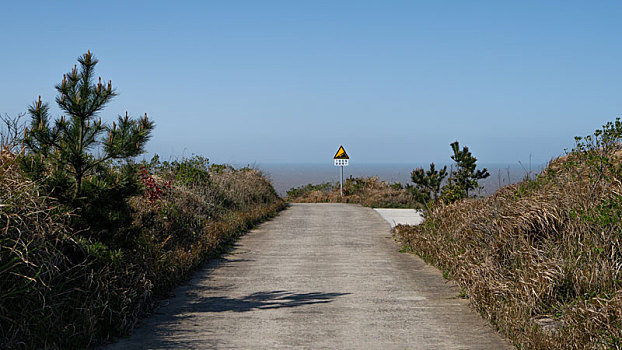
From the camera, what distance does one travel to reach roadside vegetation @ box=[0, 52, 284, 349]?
6367 millimetres

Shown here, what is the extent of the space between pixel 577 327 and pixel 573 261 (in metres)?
1.63

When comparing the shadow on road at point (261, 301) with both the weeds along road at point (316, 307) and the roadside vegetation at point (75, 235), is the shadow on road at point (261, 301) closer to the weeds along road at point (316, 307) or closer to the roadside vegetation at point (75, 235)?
the weeds along road at point (316, 307)

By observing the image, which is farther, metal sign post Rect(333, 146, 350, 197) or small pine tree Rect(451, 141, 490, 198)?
metal sign post Rect(333, 146, 350, 197)

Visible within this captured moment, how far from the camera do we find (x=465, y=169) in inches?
746

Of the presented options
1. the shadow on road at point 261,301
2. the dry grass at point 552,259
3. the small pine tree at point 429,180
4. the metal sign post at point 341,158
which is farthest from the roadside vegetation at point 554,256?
the metal sign post at point 341,158

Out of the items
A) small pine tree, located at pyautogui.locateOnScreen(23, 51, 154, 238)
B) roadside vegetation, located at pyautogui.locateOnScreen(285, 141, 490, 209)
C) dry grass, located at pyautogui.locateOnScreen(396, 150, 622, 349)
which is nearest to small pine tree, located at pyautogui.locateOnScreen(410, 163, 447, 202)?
roadside vegetation, located at pyautogui.locateOnScreen(285, 141, 490, 209)

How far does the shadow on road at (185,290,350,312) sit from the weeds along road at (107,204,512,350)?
0.5 inches

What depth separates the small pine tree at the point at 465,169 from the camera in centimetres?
1870

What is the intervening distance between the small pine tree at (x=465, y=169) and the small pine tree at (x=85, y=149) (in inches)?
488

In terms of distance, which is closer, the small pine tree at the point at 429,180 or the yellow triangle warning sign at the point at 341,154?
the small pine tree at the point at 429,180

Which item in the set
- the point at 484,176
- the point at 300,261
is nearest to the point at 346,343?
the point at 300,261

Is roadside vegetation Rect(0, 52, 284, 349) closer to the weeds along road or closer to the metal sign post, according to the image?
the weeds along road

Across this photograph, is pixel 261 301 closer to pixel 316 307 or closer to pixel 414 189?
pixel 316 307

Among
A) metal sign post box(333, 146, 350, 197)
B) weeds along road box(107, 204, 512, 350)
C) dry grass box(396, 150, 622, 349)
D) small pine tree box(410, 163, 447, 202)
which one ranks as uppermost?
metal sign post box(333, 146, 350, 197)
